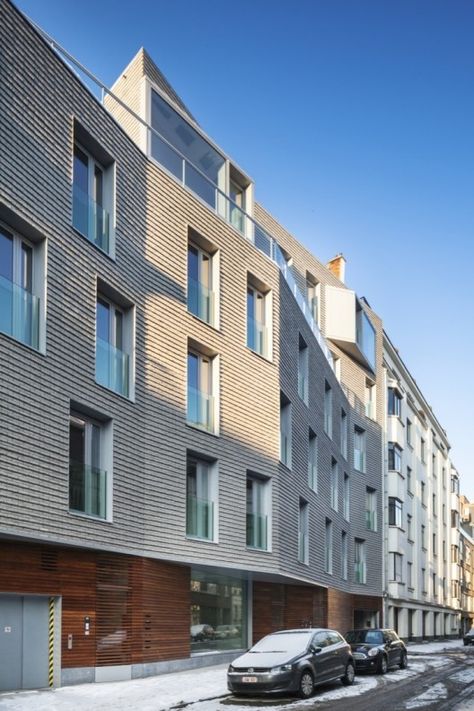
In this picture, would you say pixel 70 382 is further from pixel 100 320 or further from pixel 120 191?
pixel 120 191

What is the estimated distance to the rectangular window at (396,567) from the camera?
1973 inches

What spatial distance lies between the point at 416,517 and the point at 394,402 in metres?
9.87

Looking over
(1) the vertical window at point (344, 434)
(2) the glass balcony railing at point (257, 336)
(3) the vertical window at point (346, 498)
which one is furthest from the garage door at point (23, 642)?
(1) the vertical window at point (344, 434)

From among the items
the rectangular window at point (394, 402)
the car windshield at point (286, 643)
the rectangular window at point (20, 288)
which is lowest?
the car windshield at point (286, 643)

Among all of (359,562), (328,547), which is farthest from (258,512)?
(359,562)

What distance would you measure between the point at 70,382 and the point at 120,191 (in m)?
5.25

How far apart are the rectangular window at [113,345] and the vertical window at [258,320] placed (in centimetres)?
630

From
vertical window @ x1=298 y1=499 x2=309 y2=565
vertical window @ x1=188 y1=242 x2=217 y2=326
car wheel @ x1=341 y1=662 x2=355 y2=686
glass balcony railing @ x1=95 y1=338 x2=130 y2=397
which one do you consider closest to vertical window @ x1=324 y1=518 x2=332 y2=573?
vertical window @ x1=298 y1=499 x2=309 y2=565

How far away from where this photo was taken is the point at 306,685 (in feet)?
61.3

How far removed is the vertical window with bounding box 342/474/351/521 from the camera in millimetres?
42031

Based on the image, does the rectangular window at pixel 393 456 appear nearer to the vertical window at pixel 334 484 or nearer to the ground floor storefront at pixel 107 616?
the vertical window at pixel 334 484

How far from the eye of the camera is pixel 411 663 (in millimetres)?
30250

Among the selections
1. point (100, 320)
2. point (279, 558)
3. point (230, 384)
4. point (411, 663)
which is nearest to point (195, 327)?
point (230, 384)

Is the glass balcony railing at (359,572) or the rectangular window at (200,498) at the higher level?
the rectangular window at (200,498)
